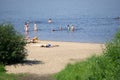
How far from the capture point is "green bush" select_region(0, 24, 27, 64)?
20.4 metres

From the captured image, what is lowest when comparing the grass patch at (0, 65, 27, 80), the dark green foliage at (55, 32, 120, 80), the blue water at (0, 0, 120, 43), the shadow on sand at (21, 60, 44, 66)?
the blue water at (0, 0, 120, 43)

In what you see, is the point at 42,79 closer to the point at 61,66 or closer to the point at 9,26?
the point at 61,66

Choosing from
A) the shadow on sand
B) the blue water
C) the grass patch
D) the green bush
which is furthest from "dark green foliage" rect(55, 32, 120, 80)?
the shadow on sand

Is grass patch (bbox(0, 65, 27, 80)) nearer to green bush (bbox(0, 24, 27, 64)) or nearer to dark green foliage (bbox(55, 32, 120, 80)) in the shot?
green bush (bbox(0, 24, 27, 64))

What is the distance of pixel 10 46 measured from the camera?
20516 millimetres

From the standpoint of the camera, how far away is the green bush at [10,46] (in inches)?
804

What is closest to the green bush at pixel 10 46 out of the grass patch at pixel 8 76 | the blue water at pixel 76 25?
the blue water at pixel 76 25

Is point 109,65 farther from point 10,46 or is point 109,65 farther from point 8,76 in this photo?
point 10,46

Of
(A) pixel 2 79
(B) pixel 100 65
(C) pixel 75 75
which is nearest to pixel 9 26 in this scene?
(A) pixel 2 79

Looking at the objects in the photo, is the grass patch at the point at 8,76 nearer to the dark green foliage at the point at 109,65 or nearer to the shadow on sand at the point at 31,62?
the shadow on sand at the point at 31,62

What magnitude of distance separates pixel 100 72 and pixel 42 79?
626cm

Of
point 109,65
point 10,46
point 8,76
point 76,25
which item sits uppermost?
point 109,65

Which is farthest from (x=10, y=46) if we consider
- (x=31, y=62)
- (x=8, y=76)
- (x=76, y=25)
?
(x=76, y=25)

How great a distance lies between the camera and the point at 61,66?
2053 centimetres
